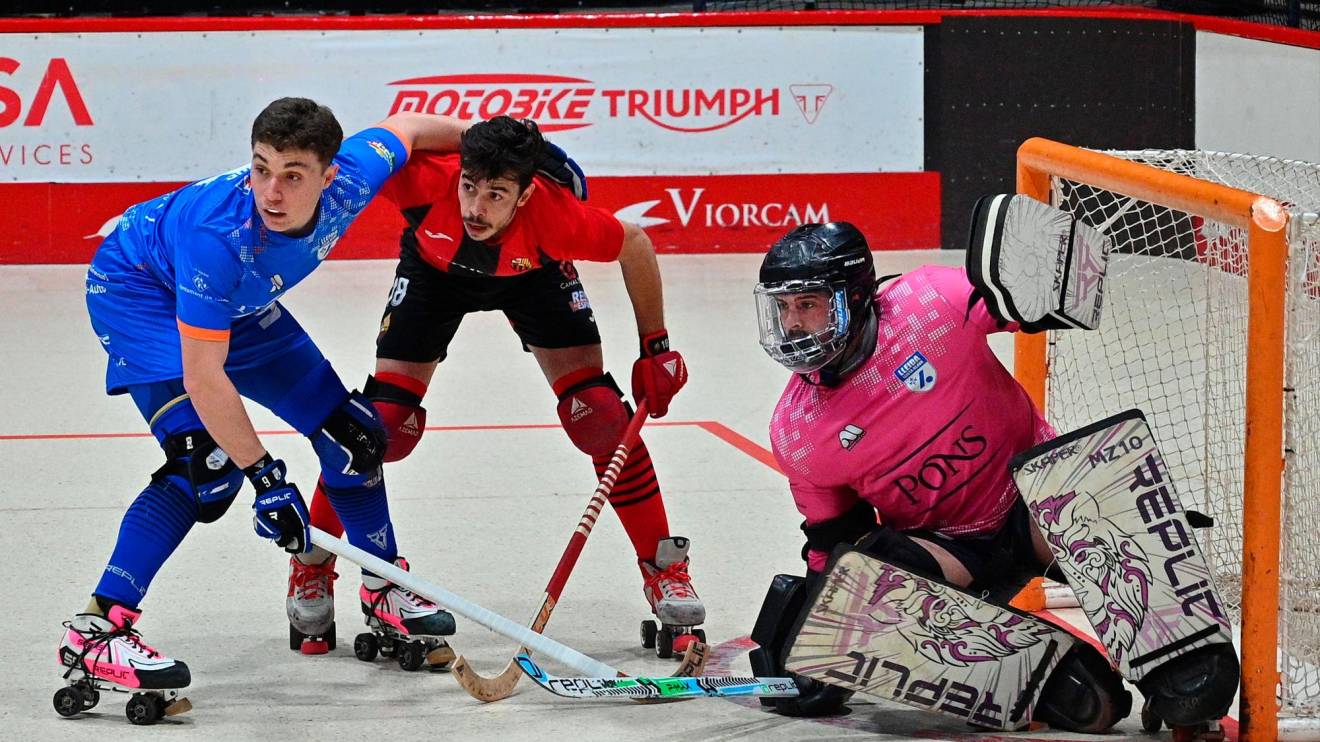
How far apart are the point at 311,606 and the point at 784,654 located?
1045 millimetres

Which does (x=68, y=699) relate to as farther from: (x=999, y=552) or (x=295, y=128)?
(x=999, y=552)

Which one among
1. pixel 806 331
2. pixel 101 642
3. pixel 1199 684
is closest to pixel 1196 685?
pixel 1199 684

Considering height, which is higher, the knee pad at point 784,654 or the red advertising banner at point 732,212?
the red advertising banner at point 732,212

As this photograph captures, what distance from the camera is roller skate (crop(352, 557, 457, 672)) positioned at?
3.43m

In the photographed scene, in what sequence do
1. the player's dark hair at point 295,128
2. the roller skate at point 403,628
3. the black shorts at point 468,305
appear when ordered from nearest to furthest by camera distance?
the player's dark hair at point 295,128
the roller skate at point 403,628
the black shorts at point 468,305

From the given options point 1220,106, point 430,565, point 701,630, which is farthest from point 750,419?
point 1220,106

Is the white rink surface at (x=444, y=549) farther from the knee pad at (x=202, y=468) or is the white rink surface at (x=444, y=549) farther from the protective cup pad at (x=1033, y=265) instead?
the protective cup pad at (x=1033, y=265)

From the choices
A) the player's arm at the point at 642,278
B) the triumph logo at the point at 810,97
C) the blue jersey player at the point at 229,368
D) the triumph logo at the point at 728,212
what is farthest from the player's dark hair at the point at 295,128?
the triumph logo at the point at 810,97

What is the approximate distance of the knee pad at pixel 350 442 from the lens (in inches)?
131

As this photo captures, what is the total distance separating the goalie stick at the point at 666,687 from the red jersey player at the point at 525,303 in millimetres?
438

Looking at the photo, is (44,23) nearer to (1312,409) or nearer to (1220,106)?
(1220,106)

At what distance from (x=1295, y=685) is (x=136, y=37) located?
6.85m

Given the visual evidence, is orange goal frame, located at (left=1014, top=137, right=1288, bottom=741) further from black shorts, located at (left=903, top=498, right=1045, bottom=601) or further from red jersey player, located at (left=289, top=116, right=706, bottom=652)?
red jersey player, located at (left=289, top=116, right=706, bottom=652)

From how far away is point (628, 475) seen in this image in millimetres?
3672
